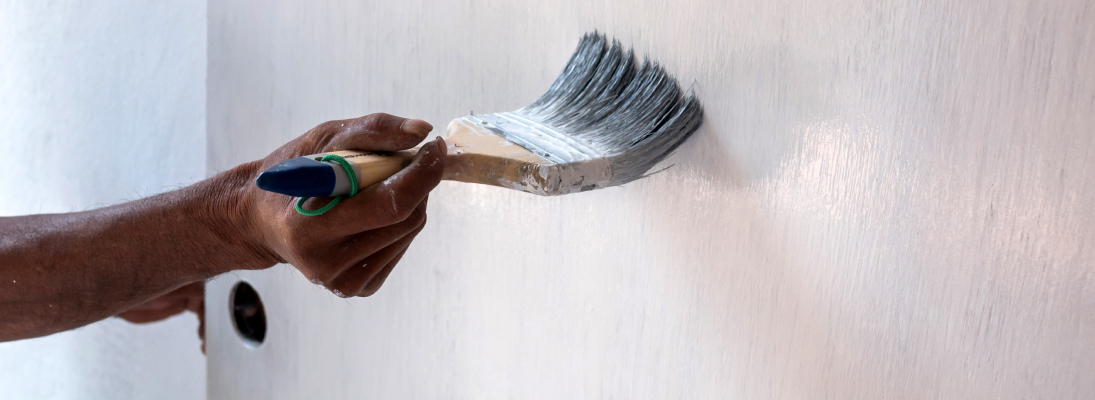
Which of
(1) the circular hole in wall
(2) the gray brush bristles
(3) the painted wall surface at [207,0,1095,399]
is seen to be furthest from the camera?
(1) the circular hole in wall

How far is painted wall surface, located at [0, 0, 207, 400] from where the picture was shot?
129 centimetres

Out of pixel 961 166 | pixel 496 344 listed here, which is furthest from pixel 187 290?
pixel 961 166

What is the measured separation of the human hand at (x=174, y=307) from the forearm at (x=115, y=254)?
0.64 meters

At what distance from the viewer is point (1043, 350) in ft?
1.37

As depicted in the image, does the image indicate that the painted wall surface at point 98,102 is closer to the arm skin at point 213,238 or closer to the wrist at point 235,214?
the arm skin at point 213,238

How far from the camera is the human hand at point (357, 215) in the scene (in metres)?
0.44

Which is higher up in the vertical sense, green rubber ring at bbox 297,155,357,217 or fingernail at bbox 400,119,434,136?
fingernail at bbox 400,119,434,136

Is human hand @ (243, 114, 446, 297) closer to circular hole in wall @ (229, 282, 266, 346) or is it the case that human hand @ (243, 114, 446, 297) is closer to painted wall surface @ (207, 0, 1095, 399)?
painted wall surface @ (207, 0, 1095, 399)

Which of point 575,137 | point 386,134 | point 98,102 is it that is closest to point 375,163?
point 386,134

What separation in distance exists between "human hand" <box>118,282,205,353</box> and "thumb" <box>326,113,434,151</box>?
3.55 ft

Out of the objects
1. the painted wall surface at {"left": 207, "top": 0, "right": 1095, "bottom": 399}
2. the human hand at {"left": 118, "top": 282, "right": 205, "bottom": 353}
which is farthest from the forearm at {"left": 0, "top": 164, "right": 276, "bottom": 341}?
the human hand at {"left": 118, "top": 282, "right": 205, "bottom": 353}

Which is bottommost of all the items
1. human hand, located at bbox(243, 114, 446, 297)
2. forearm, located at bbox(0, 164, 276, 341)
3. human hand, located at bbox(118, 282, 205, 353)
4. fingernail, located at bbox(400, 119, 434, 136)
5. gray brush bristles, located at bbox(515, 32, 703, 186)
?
human hand, located at bbox(118, 282, 205, 353)

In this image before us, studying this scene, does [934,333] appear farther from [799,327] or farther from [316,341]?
[316,341]

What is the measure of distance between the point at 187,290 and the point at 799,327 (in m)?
1.28
